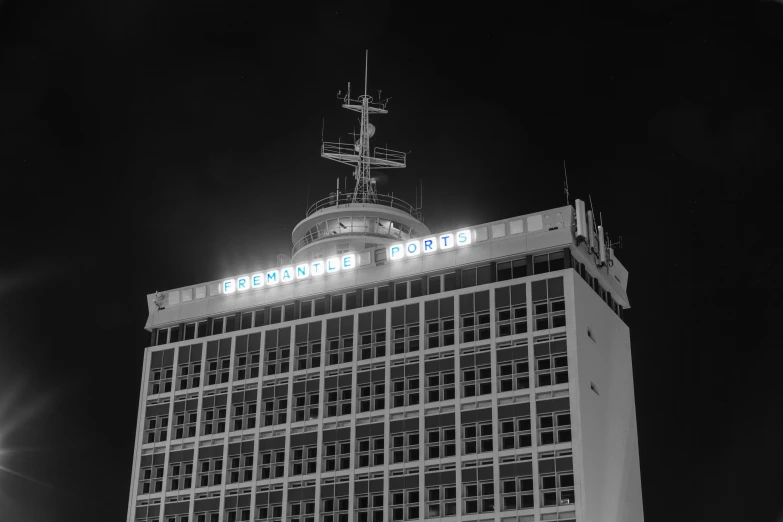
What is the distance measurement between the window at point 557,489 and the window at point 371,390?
17405mm

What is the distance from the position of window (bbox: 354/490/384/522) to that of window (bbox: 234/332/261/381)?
1768 cm

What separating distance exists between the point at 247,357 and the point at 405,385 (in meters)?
18.0

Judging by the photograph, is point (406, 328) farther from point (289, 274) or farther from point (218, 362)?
point (218, 362)

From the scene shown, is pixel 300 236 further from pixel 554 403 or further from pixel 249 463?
pixel 554 403

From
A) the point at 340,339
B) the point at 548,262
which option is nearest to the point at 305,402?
the point at 340,339

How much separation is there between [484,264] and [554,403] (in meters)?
15.0

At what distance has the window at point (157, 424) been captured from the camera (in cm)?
12344

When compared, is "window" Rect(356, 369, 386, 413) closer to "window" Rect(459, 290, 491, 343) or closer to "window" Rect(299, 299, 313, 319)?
"window" Rect(459, 290, 491, 343)

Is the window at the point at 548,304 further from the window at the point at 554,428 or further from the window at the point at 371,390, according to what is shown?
the window at the point at 371,390

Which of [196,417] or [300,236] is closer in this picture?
[196,417]

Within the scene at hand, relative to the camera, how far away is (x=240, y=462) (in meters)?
118

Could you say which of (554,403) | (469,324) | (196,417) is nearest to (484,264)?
(469,324)

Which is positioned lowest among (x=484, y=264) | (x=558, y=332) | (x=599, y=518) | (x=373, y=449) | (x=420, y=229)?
(x=599, y=518)

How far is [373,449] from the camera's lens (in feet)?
365
